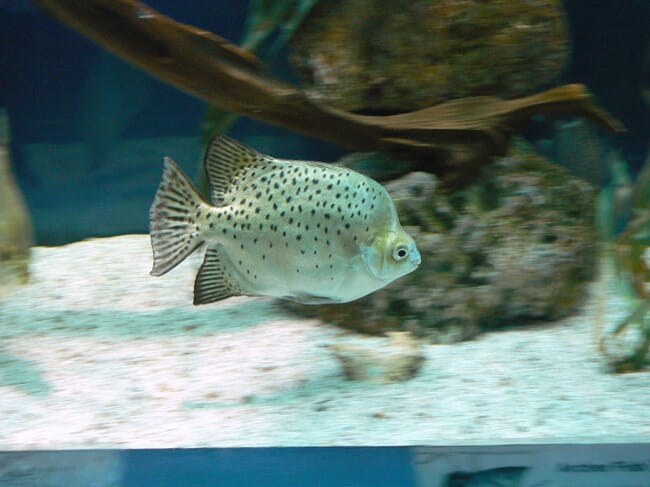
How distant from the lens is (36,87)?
5.04 m

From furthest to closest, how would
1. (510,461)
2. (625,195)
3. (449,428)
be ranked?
(625,195) → (449,428) → (510,461)

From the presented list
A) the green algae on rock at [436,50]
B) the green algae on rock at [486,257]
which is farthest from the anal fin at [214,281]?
the green algae on rock at [436,50]

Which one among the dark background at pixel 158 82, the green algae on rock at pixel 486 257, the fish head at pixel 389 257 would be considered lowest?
the green algae on rock at pixel 486 257

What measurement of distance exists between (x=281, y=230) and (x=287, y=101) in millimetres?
1138

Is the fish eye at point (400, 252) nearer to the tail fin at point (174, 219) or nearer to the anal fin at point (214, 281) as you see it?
the anal fin at point (214, 281)

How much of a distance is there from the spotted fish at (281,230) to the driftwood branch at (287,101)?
845 millimetres

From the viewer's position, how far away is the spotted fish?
2.37 metres

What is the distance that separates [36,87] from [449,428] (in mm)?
4268

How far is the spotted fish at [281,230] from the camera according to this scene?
2.37m

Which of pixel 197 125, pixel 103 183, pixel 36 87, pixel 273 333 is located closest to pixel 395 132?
pixel 273 333

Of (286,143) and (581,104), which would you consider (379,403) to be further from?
(286,143)

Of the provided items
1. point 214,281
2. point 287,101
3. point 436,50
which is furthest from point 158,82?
point 214,281

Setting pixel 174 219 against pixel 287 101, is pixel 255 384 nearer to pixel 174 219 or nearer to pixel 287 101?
pixel 174 219

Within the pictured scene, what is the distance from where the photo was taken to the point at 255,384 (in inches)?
111
